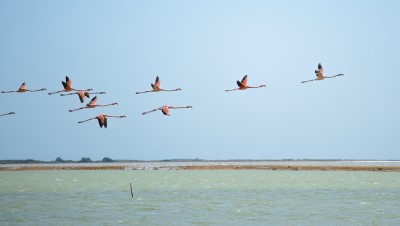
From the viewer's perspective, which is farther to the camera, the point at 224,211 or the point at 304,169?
the point at 304,169

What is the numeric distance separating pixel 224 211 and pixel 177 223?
640 centimetres

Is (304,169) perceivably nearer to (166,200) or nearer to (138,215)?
(166,200)

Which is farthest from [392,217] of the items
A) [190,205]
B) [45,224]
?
[45,224]

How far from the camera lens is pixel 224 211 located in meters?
41.7

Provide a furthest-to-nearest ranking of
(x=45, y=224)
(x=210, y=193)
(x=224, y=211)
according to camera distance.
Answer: (x=210, y=193)
(x=224, y=211)
(x=45, y=224)

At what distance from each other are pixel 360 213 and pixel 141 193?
2405 centimetres

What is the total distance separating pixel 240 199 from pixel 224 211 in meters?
9.25

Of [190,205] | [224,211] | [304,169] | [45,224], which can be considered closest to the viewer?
[45,224]

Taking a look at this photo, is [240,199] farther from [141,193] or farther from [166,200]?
[141,193]

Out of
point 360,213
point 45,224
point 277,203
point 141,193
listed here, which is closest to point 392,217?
point 360,213

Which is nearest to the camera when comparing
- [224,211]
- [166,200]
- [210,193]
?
[224,211]

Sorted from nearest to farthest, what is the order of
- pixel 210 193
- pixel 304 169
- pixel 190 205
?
1. pixel 190 205
2. pixel 210 193
3. pixel 304 169

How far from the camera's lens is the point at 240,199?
5075 centimetres

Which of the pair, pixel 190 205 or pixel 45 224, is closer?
pixel 45 224
